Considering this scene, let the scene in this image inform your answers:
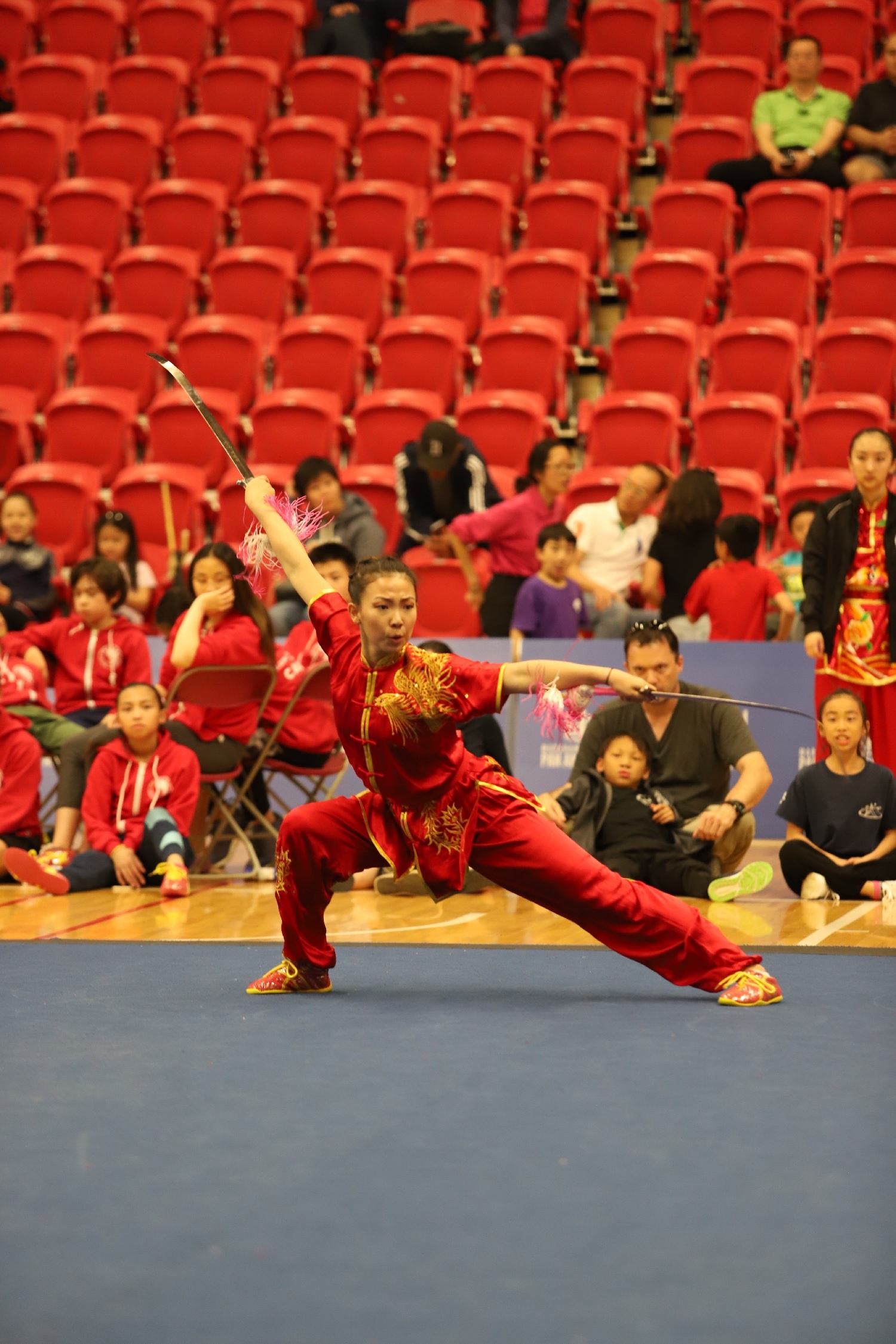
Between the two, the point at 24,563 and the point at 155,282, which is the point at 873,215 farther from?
the point at 24,563

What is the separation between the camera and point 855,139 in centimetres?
1108

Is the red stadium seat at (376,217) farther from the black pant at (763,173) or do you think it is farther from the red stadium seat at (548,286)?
the black pant at (763,173)

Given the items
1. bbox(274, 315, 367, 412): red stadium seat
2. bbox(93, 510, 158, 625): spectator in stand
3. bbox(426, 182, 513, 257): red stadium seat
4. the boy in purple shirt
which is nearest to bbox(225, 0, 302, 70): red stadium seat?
bbox(426, 182, 513, 257): red stadium seat

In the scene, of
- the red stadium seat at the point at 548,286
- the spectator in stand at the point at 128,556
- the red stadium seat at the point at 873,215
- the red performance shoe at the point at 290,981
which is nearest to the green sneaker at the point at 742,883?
the red performance shoe at the point at 290,981

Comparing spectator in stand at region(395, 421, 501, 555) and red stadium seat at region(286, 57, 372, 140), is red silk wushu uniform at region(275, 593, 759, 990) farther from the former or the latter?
red stadium seat at region(286, 57, 372, 140)

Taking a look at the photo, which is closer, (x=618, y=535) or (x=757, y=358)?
(x=618, y=535)

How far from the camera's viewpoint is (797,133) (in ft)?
36.8

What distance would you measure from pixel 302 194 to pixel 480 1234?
10557mm

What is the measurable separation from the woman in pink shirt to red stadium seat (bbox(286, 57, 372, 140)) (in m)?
5.43

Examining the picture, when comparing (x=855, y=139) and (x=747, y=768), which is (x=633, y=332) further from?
(x=747, y=768)

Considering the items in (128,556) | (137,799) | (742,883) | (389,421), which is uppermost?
(389,421)

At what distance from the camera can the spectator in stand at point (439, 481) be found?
28.0 ft

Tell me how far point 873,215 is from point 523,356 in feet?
8.59

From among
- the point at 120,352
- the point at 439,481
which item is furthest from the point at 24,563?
the point at 120,352
